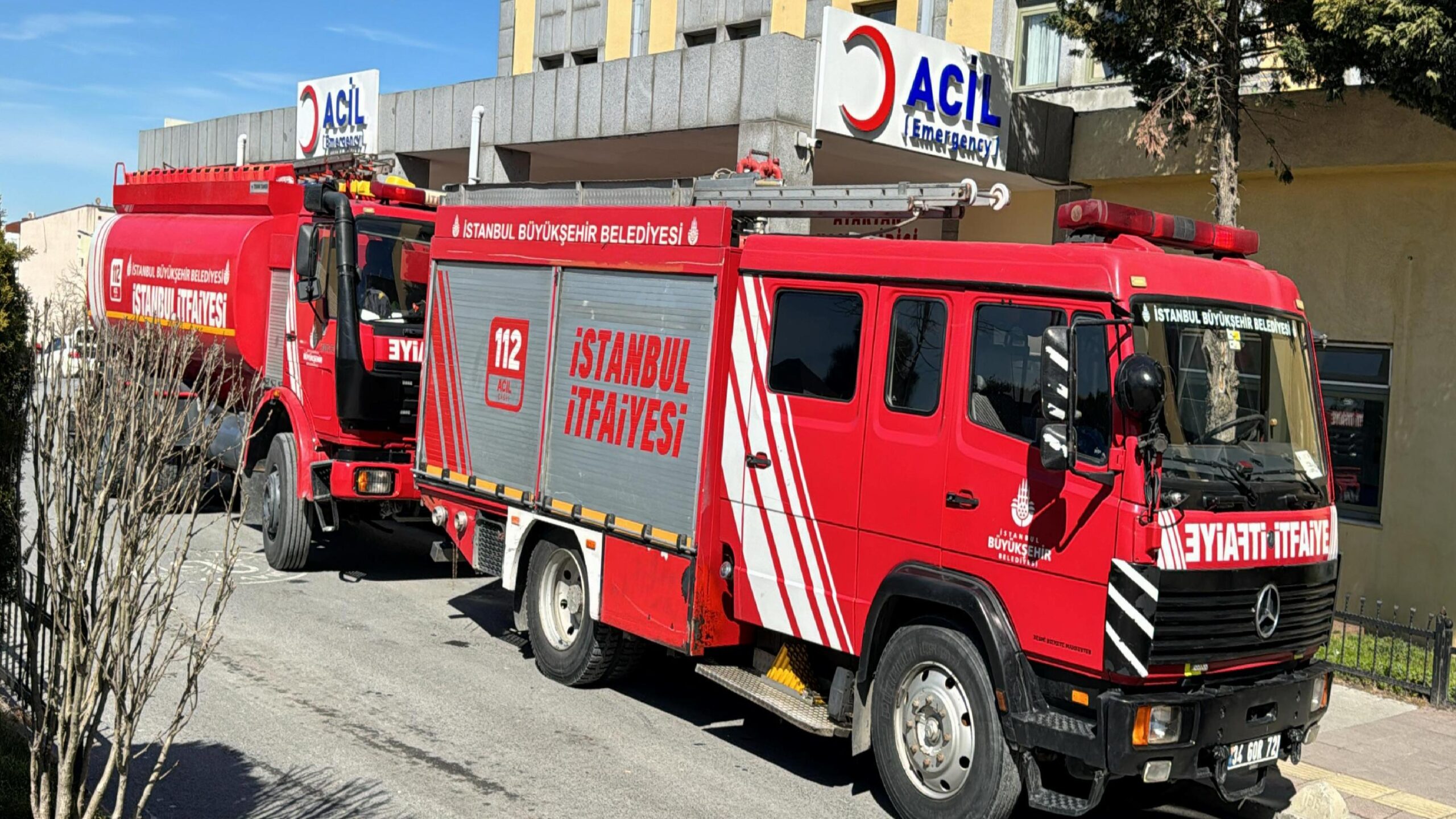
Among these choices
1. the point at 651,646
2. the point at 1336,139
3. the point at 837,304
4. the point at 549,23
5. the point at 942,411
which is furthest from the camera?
the point at 549,23

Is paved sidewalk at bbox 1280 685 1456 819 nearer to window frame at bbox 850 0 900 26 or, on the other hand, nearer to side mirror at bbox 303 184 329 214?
side mirror at bbox 303 184 329 214

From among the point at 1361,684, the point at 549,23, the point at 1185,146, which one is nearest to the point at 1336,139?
the point at 1185,146

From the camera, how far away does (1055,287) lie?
5.98 meters

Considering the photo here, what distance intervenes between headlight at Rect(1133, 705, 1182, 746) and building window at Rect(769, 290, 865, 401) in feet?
7.04

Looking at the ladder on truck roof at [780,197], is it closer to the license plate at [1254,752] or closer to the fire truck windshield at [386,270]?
the fire truck windshield at [386,270]

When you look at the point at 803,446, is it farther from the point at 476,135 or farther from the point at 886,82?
the point at 476,135

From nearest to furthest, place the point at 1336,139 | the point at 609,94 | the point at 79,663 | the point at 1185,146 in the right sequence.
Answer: the point at 79,663, the point at 1336,139, the point at 1185,146, the point at 609,94

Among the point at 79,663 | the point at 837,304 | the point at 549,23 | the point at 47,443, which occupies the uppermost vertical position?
the point at 549,23

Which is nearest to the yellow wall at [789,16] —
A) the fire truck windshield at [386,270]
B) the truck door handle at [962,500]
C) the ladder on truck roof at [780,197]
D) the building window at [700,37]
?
the building window at [700,37]

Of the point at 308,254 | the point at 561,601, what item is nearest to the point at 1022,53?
the point at 308,254

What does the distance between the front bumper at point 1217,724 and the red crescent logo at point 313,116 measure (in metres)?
19.9

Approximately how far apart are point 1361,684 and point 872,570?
16.7 feet

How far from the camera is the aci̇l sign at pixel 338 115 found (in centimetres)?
2092

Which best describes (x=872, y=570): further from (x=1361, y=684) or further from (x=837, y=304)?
(x=1361, y=684)
